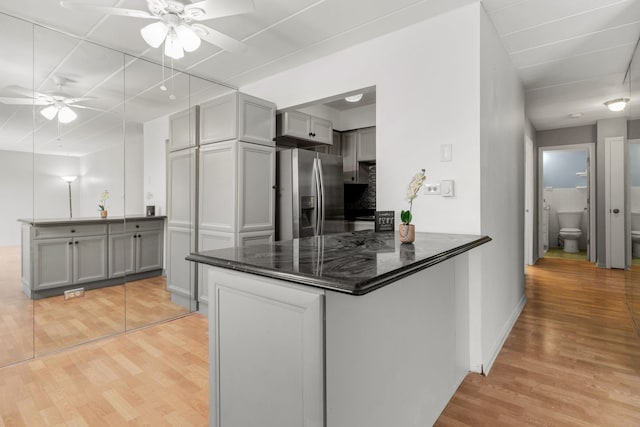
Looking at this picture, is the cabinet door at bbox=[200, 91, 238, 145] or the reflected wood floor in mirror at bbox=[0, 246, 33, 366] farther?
the cabinet door at bbox=[200, 91, 238, 145]

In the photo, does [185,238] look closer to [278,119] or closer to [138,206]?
[138,206]

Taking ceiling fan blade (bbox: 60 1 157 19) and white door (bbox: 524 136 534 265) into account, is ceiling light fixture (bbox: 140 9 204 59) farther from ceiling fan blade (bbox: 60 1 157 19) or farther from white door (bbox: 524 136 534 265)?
white door (bbox: 524 136 534 265)

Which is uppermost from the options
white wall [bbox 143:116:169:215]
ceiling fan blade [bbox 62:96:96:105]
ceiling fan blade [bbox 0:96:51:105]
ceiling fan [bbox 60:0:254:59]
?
ceiling fan [bbox 60:0:254:59]

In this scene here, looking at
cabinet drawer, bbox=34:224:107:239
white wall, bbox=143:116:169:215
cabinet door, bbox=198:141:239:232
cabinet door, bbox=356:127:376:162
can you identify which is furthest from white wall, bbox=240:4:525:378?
cabinet drawer, bbox=34:224:107:239

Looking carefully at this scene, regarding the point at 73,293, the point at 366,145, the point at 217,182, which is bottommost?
the point at 73,293

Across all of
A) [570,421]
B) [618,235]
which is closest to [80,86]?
[570,421]

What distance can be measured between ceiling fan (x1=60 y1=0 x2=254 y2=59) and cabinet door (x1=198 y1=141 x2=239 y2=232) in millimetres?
1155

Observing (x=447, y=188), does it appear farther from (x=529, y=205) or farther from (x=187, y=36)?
(x=529, y=205)

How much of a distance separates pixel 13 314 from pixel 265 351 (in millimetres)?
2441

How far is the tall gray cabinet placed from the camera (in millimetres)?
3215

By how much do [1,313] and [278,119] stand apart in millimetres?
2885

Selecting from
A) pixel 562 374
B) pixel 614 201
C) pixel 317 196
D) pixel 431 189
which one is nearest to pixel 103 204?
pixel 317 196

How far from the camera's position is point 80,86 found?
2875 millimetres

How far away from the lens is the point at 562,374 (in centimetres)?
230
